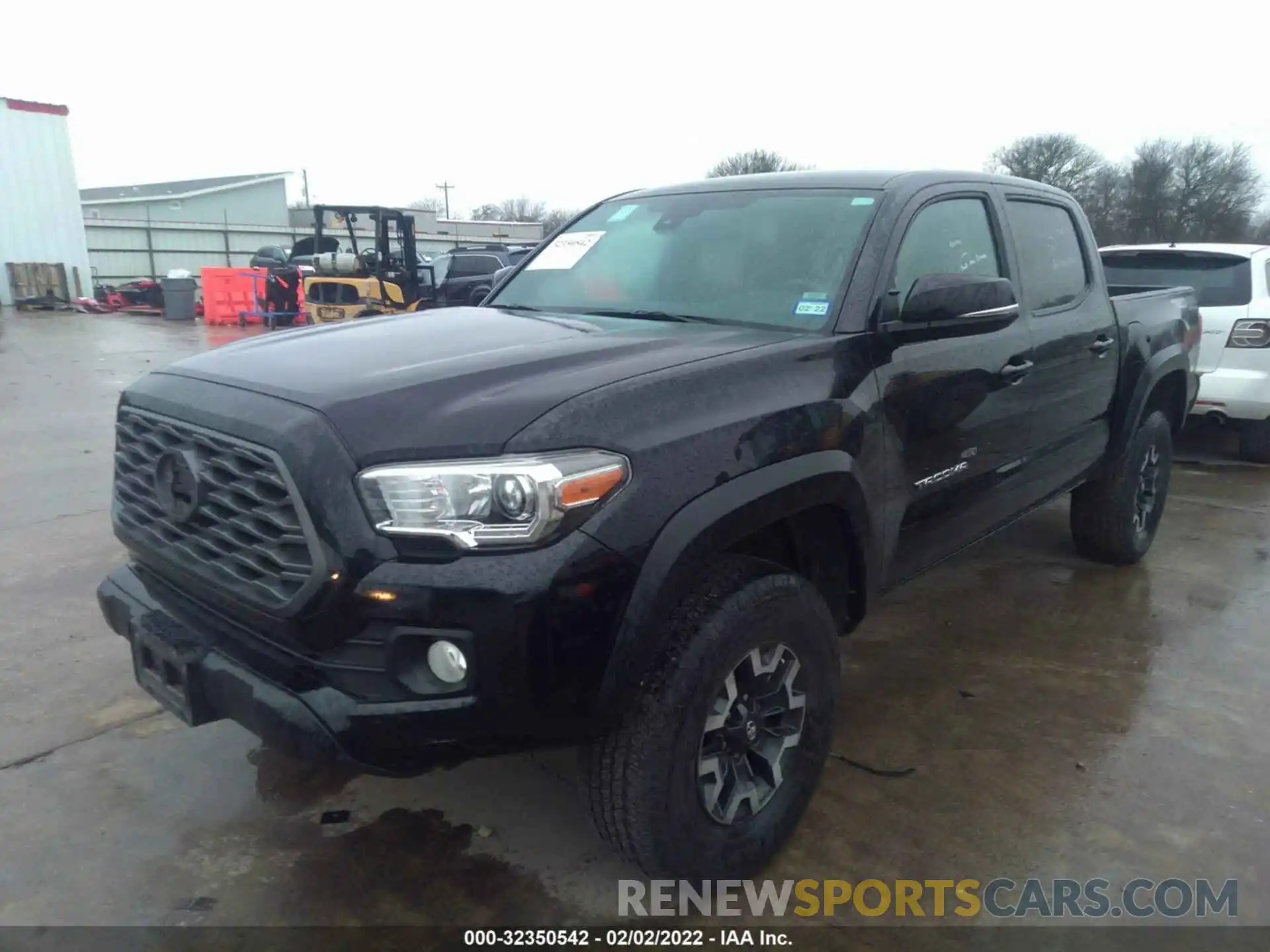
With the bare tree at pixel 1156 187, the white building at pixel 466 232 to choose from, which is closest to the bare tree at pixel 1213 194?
the bare tree at pixel 1156 187

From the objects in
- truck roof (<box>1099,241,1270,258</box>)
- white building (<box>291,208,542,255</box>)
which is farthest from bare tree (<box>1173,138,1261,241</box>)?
truck roof (<box>1099,241,1270,258</box>)

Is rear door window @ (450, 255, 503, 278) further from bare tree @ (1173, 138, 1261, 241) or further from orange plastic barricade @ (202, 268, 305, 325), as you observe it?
bare tree @ (1173, 138, 1261, 241)

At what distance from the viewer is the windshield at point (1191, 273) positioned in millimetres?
6910

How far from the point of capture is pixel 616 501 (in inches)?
78.7

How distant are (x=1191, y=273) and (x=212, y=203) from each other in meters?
47.0

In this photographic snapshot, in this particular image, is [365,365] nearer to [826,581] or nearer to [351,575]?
[351,575]

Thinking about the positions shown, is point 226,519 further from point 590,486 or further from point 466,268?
point 466,268

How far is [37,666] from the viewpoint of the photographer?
361cm

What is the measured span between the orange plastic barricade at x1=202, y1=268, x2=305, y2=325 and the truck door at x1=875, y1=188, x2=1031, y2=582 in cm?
1978

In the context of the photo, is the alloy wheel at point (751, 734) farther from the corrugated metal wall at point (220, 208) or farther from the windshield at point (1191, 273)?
the corrugated metal wall at point (220, 208)

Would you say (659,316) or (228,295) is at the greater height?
(659,316)

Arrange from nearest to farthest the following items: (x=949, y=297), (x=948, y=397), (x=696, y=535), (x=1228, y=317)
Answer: (x=696, y=535) → (x=949, y=297) → (x=948, y=397) → (x=1228, y=317)

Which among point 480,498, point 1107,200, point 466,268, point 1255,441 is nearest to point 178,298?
point 466,268

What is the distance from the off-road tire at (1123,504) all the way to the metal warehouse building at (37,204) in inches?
989
